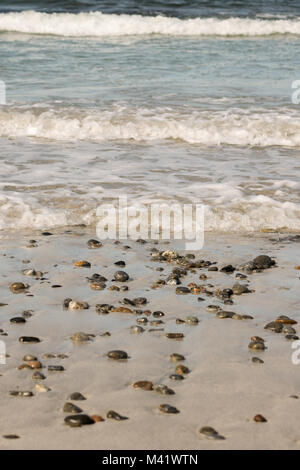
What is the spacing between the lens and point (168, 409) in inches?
113

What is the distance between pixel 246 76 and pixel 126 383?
32.4 ft

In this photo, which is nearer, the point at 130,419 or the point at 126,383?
the point at 130,419

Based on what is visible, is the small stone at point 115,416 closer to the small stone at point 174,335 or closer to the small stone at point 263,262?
the small stone at point 174,335

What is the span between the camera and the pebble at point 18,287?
14.0 ft

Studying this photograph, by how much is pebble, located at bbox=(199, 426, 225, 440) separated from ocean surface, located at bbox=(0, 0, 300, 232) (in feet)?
9.81

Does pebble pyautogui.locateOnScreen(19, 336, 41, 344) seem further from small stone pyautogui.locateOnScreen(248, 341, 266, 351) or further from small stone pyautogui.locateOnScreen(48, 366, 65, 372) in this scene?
small stone pyautogui.locateOnScreen(248, 341, 266, 351)

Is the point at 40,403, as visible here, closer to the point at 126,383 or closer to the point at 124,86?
the point at 126,383

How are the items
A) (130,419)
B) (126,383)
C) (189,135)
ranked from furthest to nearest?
1. (189,135)
2. (126,383)
3. (130,419)

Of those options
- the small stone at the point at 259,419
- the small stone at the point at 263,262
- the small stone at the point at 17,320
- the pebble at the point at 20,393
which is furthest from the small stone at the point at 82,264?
the small stone at the point at 259,419

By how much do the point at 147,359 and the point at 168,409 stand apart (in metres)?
0.53

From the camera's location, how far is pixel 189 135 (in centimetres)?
879

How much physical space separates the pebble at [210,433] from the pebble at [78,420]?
43 centimetres

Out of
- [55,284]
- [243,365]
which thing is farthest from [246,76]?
[243,365]
